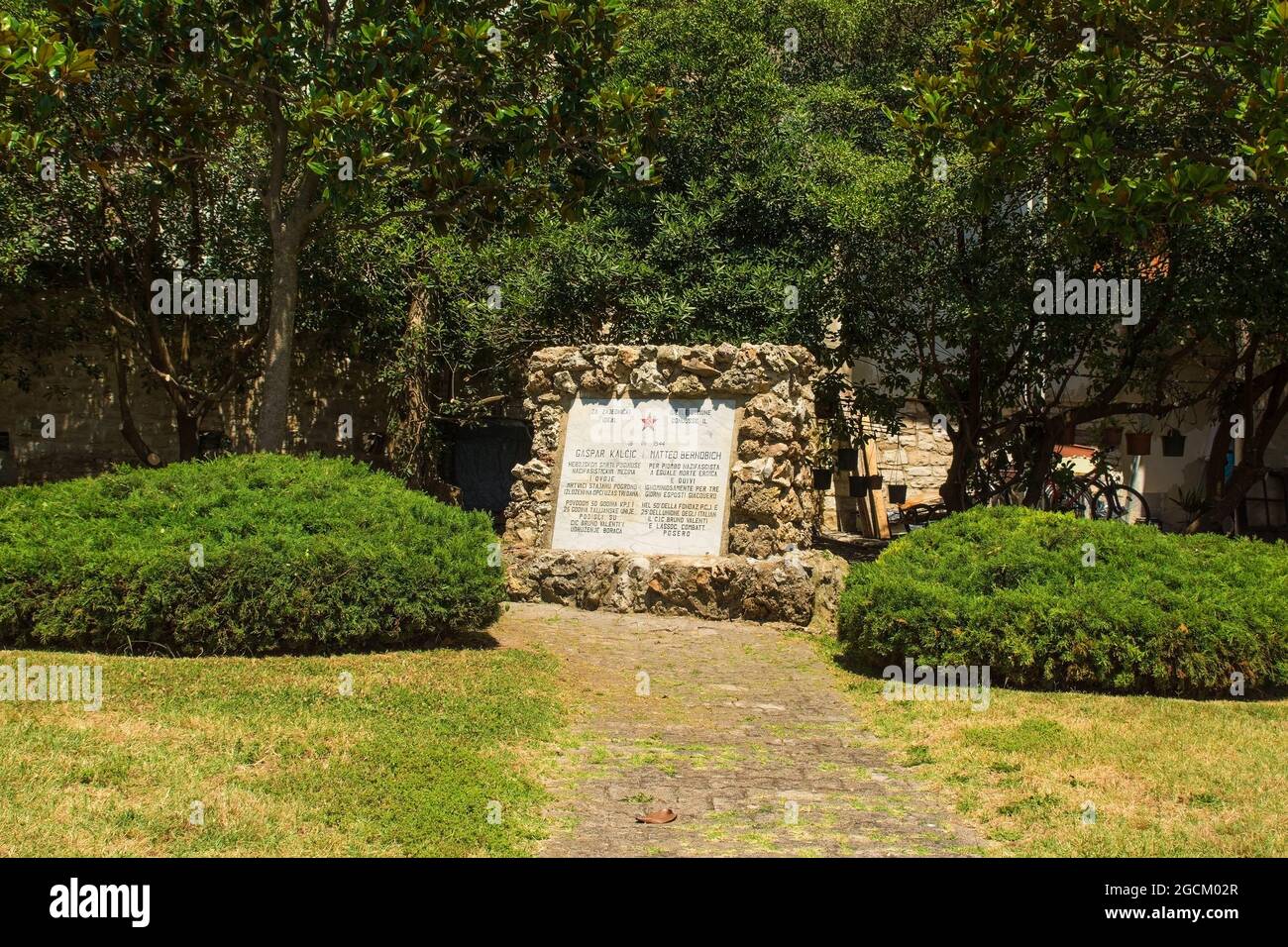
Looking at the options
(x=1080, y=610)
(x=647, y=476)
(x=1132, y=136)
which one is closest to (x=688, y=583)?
(x=647, y=476)

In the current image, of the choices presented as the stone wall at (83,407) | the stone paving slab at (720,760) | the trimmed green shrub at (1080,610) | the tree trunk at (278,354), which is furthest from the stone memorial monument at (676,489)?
the stone wall at (83,407)

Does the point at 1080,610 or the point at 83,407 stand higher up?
the point at 83,407

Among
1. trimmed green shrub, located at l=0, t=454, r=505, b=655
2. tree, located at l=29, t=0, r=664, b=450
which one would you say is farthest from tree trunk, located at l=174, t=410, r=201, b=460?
trimmed green shrub, located at l=0, t=454, r=505, b=655

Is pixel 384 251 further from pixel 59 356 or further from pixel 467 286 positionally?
pixel 59 356

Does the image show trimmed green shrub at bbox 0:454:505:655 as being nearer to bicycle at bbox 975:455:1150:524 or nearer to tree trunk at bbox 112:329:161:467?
tree trunk at bbox 112:329:161:467

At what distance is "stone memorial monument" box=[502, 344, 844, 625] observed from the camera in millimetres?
10891

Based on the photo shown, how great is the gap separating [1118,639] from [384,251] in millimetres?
11277

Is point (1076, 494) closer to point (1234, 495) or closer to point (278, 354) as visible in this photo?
point (1234, 495)

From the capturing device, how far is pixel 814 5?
1902cm

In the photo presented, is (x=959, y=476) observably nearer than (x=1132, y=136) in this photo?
No

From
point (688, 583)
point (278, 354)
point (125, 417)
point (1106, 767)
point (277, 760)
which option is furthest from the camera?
point (125, 417)

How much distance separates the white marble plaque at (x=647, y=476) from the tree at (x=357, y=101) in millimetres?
2250

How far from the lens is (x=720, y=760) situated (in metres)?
6.55

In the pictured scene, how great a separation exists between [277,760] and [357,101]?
6051mm
